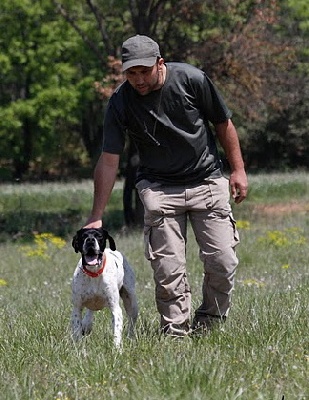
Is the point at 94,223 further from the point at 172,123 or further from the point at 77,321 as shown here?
the point at 172,123

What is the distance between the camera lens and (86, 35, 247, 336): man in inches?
269

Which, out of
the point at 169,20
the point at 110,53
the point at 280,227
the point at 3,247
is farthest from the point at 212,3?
the point at 3,247

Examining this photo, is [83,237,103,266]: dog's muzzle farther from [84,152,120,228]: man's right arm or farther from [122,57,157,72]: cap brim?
[122,57,157,72]: cap brim

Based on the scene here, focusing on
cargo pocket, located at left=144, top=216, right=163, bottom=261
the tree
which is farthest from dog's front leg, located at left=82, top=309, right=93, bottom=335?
the tree

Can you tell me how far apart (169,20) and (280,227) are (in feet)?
20.8

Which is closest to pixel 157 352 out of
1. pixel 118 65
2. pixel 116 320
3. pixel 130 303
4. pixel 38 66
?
pixel 116 320

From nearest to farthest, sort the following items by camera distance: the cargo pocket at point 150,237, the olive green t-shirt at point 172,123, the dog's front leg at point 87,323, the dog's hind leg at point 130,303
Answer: the olive green t-shirt at point 172,123 < the cargo pocket at point 150,237 < the dog's front leg at point 87,323 < the dog's hind leg at point 130,303

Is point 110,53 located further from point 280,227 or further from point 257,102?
point 280,227

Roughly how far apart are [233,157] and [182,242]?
71 cm

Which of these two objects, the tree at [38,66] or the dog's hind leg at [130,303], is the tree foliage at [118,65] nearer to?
the tree at [38,66]

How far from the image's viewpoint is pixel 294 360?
554cm

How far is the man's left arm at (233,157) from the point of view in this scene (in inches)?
276

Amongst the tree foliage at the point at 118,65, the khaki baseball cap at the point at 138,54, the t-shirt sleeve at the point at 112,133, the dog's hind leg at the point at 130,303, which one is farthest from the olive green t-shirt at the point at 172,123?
the tree foliage at the point at 118,65

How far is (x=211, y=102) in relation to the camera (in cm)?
693
